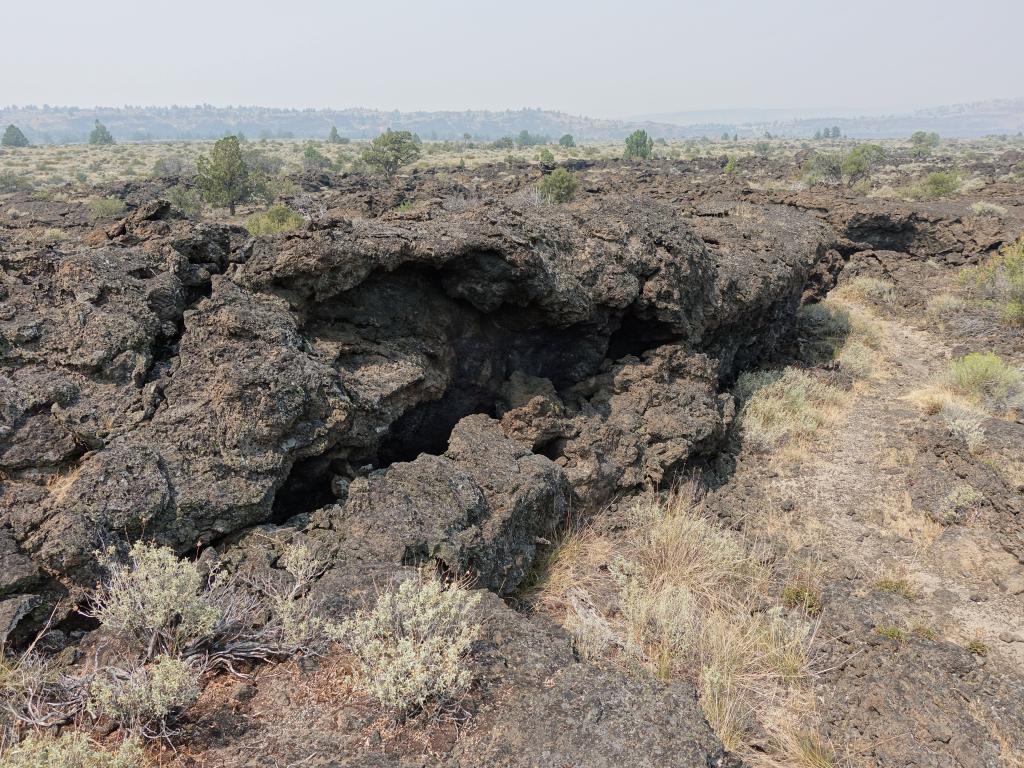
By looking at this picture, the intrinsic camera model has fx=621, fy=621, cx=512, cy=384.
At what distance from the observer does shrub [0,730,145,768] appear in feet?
6.96

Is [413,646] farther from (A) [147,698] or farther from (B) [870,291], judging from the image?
(B) [870,291]

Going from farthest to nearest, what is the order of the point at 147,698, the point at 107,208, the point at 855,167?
1. the point at 855,167
2. the point at 107,208
3. the point at 147,698

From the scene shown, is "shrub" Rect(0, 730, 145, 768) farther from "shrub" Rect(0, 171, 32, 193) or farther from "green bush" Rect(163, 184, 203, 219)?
"shrub" Rect(0, 171, 32, 193)

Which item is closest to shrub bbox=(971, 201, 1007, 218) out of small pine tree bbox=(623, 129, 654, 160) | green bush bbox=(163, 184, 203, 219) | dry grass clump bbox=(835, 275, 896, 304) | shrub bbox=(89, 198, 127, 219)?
dry grass clump bbox=(835, 275, 896, 304)

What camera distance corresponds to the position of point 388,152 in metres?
41.6

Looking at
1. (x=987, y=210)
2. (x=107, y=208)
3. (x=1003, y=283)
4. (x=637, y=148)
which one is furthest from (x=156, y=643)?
(x=637, y=148)

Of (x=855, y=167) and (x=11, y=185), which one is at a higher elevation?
(x=855, y=167)

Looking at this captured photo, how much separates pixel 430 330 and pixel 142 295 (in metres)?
2.12

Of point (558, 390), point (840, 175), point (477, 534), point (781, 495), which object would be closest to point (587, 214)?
point (558, 390)

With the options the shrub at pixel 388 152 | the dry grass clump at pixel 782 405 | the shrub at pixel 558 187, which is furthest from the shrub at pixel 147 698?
the shrub at pixel 388 152

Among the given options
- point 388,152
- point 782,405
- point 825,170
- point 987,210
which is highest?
point 388,152

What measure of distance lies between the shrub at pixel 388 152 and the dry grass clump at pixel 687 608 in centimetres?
3936

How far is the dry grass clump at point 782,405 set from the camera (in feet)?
23.8

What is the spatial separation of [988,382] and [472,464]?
767 centimetres
